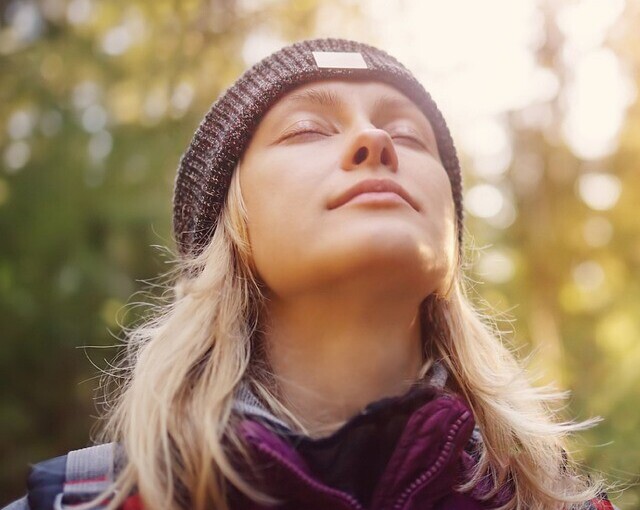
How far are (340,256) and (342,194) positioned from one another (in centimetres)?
17

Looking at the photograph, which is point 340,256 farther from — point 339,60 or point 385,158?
point 339,60

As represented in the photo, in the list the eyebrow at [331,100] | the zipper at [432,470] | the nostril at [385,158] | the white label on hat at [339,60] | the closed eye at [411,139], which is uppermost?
the white label on hat at [339,60]

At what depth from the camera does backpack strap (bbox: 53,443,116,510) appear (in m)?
1.66

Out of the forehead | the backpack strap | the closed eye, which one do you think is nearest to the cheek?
the forehead

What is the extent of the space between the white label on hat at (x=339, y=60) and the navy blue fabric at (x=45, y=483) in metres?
1.34

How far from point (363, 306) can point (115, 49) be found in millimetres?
3390

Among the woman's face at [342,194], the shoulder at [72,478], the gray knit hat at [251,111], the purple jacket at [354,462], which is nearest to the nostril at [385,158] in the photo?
the woman's face at [342,194]

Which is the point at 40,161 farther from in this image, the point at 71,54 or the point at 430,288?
the point at 430,288

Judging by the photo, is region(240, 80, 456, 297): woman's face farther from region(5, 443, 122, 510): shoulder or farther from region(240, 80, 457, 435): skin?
region(5, 443, 122, 510): shoulder

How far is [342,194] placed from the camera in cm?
181

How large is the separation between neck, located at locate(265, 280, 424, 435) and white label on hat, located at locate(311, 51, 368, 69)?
0.73 meters

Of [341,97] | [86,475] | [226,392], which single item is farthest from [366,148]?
[86,475]

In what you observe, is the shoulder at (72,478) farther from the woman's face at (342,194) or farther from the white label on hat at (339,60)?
the white label on hat at (339,60)

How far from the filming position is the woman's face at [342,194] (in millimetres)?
1766
